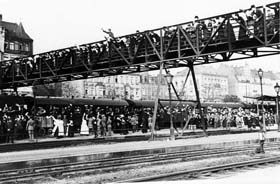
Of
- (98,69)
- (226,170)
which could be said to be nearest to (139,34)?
(98,69)

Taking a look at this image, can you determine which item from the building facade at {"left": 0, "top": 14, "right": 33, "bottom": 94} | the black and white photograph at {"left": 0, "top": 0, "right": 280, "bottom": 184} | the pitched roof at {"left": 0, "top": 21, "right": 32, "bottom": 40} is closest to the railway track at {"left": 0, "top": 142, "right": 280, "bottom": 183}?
the black and white photograph at {"left": 0, "top": 0, "right": 280, "bottom": 184}

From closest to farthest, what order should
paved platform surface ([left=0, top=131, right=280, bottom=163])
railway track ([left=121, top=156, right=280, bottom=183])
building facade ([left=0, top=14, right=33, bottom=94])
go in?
railway track ([left=121, top=156, right=280, bottom=183])
paved platform surface ([left=0, top=131, right=280, bottom=163])
building facade ([left=0, top=14, right=33, bottom=94])

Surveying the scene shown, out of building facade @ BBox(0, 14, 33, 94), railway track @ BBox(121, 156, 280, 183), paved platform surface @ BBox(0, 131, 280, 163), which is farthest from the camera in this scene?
building facade @ BBox(0, 14, 33, 94)

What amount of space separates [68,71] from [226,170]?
18800 millimetres

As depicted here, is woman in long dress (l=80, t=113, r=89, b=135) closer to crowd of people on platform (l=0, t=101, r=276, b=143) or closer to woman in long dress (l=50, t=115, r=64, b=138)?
crowd of people on platform (l=0, t=101, r=276, b=143)

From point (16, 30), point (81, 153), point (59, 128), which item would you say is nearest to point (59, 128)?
point (59, 128)

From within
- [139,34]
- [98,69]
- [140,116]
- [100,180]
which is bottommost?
[100,180]

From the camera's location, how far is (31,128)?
949 inches

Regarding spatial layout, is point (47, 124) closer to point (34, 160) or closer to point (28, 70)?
point (28, 70)

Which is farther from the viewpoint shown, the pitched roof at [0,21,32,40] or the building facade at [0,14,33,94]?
the pitched roof at [0,21,32,40]

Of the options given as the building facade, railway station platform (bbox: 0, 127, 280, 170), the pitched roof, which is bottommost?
railway station platform (bbox: 0, 127, 280, 170)

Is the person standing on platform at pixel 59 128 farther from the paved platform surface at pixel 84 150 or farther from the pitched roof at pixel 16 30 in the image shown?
the pitched roof at pixel 16 30

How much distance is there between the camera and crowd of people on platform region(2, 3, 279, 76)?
19.9 m

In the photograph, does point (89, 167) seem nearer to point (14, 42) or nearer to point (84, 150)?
point (84, 150)
